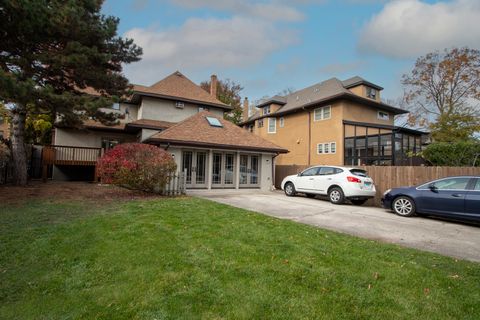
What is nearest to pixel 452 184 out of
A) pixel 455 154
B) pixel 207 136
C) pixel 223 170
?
pixel 455 154

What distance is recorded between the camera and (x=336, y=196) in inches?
461

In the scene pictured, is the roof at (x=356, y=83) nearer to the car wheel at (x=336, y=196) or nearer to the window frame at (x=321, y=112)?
the window frame at (x=321, y=112)

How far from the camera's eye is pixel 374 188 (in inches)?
465

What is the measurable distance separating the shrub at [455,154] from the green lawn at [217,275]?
1357cm

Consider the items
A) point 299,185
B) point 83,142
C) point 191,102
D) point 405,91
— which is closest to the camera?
point 299,185

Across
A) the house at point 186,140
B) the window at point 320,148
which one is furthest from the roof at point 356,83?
the house at point 186,140

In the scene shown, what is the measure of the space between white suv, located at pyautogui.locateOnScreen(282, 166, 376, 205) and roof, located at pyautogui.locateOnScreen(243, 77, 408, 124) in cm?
912

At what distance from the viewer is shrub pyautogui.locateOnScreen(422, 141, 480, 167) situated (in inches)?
581

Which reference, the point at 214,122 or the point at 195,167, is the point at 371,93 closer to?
the point at 214,122

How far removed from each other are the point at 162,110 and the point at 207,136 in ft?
23.1

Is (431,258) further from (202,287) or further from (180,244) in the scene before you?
(180,244)

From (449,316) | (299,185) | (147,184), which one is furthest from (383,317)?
(299,185)

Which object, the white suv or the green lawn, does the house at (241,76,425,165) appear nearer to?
the white suv

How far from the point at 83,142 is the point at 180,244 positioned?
18492 mm
